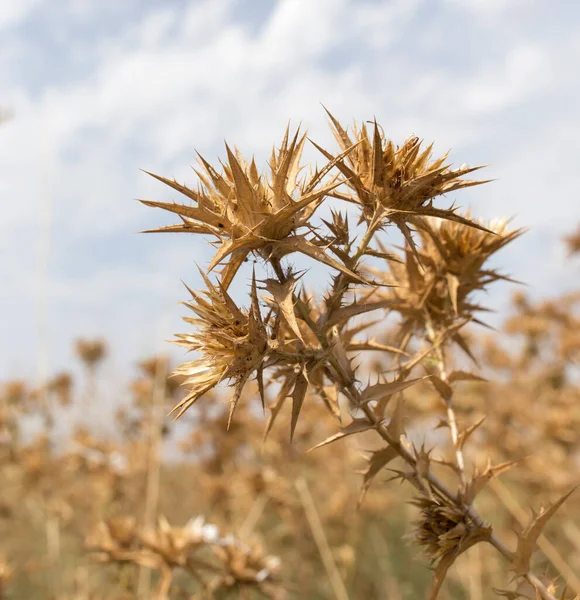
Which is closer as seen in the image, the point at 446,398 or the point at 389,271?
the point at 446,398

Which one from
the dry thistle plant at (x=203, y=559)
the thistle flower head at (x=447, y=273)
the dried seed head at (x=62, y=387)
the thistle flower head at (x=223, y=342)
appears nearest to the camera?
the thistle flower head at (x=223, y=342)

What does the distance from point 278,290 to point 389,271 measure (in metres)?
0.73

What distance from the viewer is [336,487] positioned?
6504 millimetres

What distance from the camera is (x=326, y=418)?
4.37 m

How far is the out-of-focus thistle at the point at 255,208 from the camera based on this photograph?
1155 mm

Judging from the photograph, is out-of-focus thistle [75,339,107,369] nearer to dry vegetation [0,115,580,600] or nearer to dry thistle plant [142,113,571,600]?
dry vegetation [0,115,580,600]

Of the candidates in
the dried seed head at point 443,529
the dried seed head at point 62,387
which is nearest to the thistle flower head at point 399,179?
the dried seed head at point 443,529

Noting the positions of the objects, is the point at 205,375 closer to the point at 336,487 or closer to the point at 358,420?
the point at 358,420

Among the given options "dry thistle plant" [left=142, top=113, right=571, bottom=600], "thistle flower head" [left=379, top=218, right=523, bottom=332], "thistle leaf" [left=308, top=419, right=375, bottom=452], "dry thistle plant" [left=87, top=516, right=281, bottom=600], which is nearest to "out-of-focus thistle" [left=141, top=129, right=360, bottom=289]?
"dry thistle plant" [left=142, top=113, right=571, bottom=600]

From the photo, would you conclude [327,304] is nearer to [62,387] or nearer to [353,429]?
[353,429]

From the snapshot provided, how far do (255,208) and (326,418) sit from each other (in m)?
3.37

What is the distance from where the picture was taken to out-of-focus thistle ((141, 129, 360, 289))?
116 centimetres

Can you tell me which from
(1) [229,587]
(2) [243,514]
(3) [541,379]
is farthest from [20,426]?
(3) [541,379]

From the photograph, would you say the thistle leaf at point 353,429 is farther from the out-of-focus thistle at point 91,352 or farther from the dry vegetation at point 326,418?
the out-of-focus thistle at point 91,352
